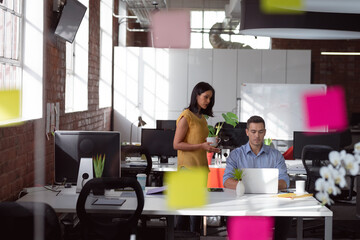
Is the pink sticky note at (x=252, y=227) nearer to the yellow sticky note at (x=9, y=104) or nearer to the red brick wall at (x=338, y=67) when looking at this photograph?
the yellow sticky note at (x=9, y=104)

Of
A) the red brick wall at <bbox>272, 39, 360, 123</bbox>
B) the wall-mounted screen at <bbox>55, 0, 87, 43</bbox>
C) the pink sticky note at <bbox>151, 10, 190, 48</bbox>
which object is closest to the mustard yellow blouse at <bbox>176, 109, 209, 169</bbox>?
the wall-mounted screen at <bbox>55, 0, 87, 43</bbox>

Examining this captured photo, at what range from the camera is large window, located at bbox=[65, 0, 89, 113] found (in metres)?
7.26

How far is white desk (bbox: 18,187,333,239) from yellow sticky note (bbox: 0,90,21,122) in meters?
0.65

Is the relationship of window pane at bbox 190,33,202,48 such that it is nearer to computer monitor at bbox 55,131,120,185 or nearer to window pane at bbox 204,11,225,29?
window pane at bbox 204,11,225,29

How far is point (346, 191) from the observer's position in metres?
6.35

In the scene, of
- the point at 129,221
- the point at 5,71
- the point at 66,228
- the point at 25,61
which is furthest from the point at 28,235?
the point at 25,61

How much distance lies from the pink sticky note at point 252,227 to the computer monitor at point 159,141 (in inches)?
93.1

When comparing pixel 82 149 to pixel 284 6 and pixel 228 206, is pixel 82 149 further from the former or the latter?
pixel 284 6

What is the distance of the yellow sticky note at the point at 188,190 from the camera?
380 cm

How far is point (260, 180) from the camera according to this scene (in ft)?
13.3

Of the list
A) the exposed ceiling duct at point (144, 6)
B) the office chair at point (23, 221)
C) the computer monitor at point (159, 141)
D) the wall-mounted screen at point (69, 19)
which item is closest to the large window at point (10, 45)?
the wall-mounted screen at point (69, 19)

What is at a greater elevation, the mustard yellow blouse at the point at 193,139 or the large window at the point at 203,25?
the large window at the point at 203,25

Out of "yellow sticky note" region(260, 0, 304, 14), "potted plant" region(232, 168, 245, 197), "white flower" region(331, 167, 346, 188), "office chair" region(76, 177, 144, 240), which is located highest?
"yellow sticky note" region(260, 0, 304, 14)

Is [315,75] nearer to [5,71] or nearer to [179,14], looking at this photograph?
[179,14]
